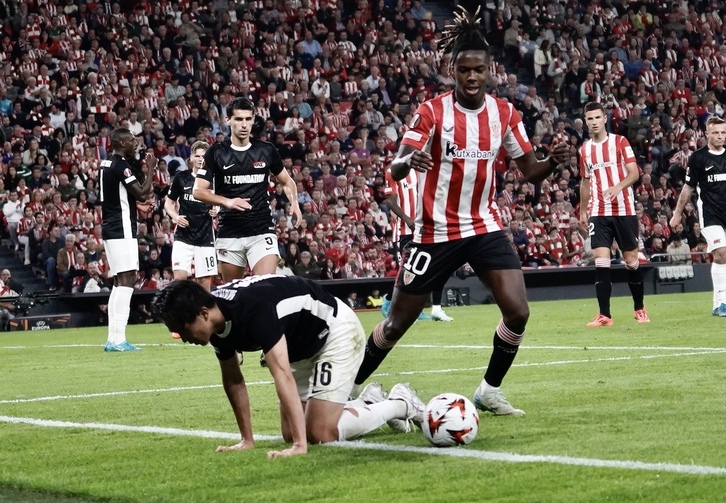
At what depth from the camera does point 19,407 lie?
8.92 meters

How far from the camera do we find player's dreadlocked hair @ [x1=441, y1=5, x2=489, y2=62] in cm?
738

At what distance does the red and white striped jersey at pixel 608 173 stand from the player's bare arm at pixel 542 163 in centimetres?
814

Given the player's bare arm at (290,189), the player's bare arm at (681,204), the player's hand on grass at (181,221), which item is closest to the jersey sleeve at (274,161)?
the player's bare arm at (290,189)

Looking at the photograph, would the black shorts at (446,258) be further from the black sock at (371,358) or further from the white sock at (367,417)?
the white sock at (367,417)

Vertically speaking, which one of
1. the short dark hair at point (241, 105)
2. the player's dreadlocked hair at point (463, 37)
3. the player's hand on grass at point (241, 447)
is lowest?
the player's hand on grass at point (241, 447)

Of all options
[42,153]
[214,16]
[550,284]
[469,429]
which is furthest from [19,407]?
[214,16]

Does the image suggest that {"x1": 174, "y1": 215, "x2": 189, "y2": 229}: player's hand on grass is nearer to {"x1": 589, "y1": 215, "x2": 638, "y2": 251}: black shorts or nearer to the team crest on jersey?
{"x1": 589, "y1": 215, "x2": 638, "y2": 251}: black shorts

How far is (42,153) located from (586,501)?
20191 millimetres

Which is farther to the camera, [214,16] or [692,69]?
[692,69]

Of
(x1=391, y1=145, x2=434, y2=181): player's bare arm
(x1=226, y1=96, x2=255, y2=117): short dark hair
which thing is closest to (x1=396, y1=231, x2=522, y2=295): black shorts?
(x1=391, y1=145, x2=434, y2=181): player's bare arm

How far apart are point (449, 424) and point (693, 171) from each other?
11302mm

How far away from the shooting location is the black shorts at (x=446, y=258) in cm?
736

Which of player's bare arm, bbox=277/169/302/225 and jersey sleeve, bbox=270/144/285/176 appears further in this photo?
player's bare arm, bbox=277/169/302/225

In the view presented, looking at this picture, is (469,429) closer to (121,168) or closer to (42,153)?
(121,168)
